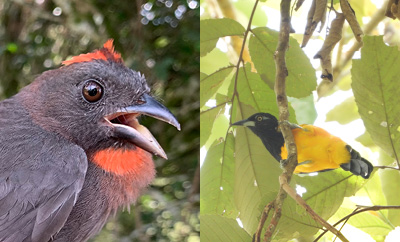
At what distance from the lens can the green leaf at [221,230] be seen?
823 mm

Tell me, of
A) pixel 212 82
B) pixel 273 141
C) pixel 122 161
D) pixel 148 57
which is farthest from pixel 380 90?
pixel 148 57

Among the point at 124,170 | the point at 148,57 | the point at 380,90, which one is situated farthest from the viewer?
the point at 148,57

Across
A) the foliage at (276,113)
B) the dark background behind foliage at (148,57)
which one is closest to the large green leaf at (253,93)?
the foliage at (276,113)

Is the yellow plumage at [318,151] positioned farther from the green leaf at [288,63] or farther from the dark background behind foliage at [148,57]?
the dark background behind foliage at [148,57]

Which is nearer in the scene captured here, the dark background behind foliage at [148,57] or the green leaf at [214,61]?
the green leaf at [214,61]

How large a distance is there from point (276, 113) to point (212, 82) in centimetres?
14

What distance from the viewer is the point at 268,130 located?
0.83 meters

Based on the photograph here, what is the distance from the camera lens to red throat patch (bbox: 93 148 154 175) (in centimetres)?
83

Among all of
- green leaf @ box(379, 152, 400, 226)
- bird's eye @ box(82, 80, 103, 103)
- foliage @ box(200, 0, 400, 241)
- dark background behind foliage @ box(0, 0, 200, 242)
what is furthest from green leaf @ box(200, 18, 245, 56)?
dark background behind foliage @ box(0, 0, 200, 242)

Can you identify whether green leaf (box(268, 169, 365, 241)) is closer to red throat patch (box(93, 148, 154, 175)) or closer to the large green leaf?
the large green leaf

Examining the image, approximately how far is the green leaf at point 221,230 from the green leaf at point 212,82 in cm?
22

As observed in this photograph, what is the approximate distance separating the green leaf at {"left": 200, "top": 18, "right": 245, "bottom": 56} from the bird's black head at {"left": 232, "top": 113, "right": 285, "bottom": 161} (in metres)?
0.16

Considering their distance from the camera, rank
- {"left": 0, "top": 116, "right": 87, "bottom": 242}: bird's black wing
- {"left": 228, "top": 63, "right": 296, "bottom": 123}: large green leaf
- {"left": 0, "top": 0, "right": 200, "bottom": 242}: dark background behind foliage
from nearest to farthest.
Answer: {"left": 0, "top": 116, "right": 87, "bottom": 242}: bird's black wing < {"left": 228, "top": 63, "right": 296, "bottom": 123}: large green leaf < {"left": 0, "top": 0, "right": 200, "bottom": 242}: dark background behind foliage

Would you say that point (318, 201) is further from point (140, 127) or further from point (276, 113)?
point (140, 127)
